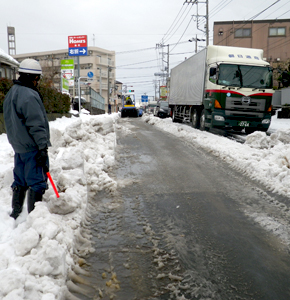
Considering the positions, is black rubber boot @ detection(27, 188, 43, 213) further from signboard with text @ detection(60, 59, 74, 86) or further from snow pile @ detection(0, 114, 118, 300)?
signboard with text @ detection(60, 59, 74, 86)

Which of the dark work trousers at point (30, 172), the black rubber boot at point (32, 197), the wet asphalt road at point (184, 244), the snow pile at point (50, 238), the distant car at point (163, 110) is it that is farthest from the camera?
the distant car at point (163, 110)

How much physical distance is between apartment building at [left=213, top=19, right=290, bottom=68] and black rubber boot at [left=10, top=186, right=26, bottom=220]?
3879cm

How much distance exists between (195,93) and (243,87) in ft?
11.2

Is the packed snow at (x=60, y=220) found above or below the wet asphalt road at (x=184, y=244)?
above

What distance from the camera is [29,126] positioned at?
315 centimetres

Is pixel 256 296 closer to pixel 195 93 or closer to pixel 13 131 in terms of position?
pixel 13 131

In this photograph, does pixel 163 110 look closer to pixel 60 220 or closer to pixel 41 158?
pixel 60 220

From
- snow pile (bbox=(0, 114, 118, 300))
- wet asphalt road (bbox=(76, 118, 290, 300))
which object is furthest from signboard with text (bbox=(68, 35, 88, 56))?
wet asphalt road (bbox=(76, 118, 290, 300))

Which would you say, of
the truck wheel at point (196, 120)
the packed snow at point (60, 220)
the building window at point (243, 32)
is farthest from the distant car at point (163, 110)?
the packed snow at point (60, 220)

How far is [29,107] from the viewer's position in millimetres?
3107

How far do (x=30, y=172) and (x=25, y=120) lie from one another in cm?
56

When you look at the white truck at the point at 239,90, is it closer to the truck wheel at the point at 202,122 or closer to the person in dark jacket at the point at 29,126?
the truck wheel at the point at 202,122

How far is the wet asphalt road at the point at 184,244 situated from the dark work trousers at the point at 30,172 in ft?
2.87

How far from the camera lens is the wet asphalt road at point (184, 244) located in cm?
255
